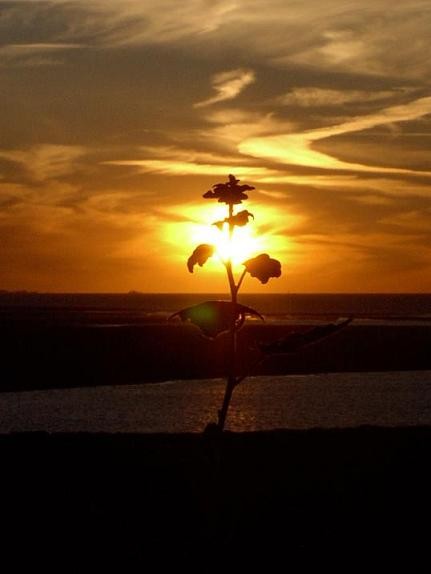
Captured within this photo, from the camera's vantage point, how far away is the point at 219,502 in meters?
8.69

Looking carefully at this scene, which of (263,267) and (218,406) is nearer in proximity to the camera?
(263,267)

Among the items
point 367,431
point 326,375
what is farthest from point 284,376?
point 367,431

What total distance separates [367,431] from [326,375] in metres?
30.6

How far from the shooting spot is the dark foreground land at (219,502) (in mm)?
9109

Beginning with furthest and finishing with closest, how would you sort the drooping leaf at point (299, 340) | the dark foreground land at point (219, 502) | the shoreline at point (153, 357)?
the shoreline at point (153, 357)
the dark foreground land at point (219, 502)
the drooping leaf at point (299, 340)

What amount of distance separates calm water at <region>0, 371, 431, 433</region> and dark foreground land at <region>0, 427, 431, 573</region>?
13173 millimetres

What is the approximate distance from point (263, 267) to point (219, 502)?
2.35 metres

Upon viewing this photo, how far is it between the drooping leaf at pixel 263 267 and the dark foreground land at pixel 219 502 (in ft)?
5.02

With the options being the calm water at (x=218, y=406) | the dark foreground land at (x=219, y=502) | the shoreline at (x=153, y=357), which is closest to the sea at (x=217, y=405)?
the calm water at (x=218, y=406)

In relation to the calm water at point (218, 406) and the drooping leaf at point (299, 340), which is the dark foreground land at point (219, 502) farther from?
the calm water at point (218, 406)

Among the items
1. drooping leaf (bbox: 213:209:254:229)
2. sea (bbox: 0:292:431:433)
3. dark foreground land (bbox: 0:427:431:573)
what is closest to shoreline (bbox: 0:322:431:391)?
sea (bbox: 0:292:431:433)

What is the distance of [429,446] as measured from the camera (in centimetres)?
1350

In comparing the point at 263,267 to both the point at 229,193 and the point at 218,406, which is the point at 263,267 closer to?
the point at 229,193

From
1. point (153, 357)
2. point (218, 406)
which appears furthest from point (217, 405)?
point (153, 357)
